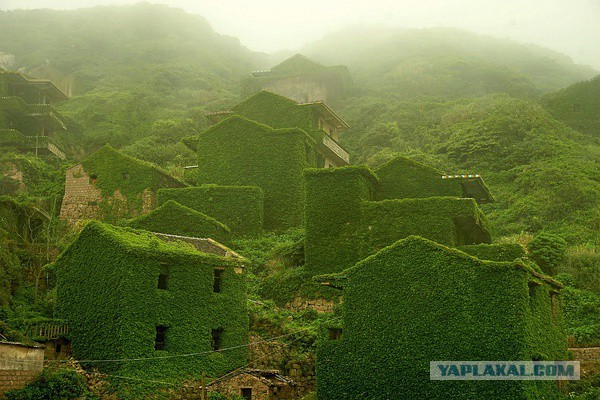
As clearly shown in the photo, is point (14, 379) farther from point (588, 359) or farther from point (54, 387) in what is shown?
point (588, 359)

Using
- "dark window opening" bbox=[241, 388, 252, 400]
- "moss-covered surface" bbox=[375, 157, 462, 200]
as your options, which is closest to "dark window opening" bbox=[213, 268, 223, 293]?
"dark window opening" bbox=[241, 388, 252, 400]

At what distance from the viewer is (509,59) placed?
100250 mm

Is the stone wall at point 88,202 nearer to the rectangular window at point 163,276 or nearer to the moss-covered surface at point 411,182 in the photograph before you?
the moss-covered surface at point 411,182

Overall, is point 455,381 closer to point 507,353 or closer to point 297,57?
point 507,353

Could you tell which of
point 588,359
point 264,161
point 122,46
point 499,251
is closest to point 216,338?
point 499,251

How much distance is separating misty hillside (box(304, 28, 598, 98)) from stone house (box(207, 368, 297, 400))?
55016mm

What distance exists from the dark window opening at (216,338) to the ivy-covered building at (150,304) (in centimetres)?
4

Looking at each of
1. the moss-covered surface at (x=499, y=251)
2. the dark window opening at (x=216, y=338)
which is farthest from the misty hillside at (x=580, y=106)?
the dark window opening at (x=216, y=338)

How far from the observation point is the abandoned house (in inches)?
1753

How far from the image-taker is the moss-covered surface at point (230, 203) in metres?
42.0

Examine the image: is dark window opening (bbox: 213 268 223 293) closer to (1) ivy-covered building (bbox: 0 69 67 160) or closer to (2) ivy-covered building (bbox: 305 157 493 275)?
(2) ivy-covered building (bbox: 305 157 493 275)

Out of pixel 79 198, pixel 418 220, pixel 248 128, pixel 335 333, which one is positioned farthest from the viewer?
pixel 248 128

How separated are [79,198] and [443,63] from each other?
54.7m

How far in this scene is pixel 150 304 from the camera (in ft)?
88.7
